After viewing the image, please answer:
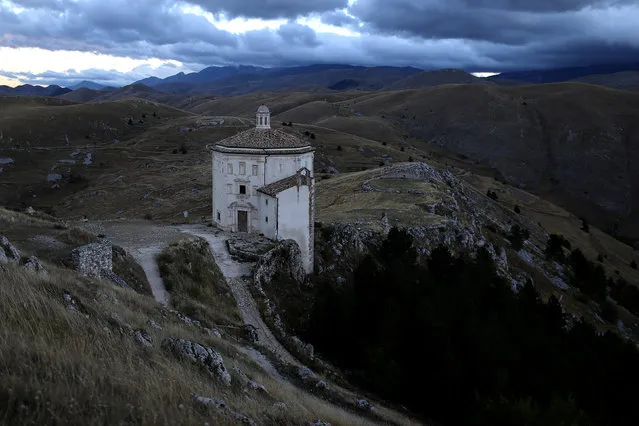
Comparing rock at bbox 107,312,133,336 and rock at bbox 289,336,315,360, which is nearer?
rock at bbox 107,312,133,336

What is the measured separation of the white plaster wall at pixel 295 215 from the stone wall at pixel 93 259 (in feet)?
43.6

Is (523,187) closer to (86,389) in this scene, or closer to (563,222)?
(563,222)

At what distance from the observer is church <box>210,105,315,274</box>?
33844 millimetres

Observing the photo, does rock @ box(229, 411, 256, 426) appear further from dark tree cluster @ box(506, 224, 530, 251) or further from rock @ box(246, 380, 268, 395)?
dark tree cluster @ box(506, 224, 530, 251)

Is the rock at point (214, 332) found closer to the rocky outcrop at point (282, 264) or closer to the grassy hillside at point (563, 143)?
the rocky outcrop at point (282, 264)

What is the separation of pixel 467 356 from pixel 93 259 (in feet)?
52.6

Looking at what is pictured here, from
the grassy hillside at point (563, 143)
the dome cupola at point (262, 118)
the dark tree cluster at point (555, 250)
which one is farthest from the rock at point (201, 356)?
the grassy hillside at point (563, 143)

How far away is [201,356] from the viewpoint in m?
10.3

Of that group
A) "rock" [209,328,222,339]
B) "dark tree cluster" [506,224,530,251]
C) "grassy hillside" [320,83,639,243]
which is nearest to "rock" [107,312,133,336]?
"rock" [209,328,222,339]

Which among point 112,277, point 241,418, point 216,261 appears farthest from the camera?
point 216,261

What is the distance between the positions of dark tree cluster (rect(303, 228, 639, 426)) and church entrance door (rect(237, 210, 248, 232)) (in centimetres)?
678

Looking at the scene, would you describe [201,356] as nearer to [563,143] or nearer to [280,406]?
[280,406]

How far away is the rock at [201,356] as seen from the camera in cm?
1013

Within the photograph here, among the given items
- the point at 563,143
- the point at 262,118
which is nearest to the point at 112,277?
the point at 262,118
